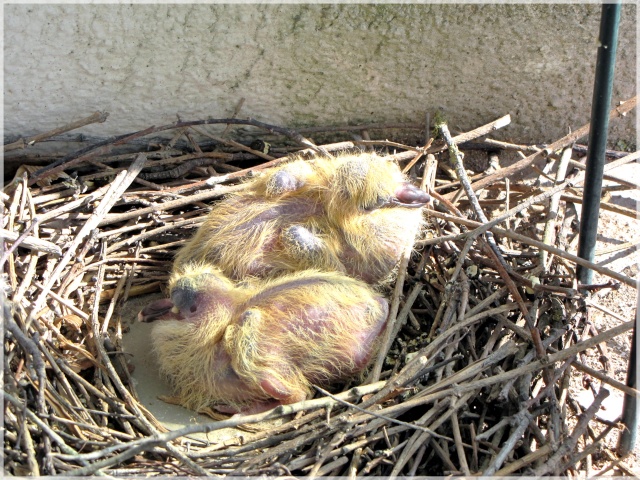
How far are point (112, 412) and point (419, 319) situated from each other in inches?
40.2

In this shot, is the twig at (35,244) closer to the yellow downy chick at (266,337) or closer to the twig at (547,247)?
the yellow downy chick at (266,337)

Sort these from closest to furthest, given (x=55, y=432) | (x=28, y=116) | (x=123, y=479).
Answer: (x=123, y=479)
(x=55, y=432)
(x=28, y=116)

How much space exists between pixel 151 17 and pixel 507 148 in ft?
4.80

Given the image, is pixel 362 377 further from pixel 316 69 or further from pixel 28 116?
pixel 28 116

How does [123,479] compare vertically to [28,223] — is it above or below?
below

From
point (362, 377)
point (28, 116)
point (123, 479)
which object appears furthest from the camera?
point (28, 116)

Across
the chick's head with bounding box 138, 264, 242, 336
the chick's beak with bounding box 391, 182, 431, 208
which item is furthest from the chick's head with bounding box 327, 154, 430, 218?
the chick's head with bounding box 138, 264, 242, 336

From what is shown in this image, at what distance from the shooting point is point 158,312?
7.89ft

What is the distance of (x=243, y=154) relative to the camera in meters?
2.94

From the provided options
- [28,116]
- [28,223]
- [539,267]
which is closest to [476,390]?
[539,267]

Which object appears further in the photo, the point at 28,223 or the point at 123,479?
the point at 28,223

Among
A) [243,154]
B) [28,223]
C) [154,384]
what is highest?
[243,154]

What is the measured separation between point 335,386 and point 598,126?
1.10 meters

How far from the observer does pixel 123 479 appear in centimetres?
177
